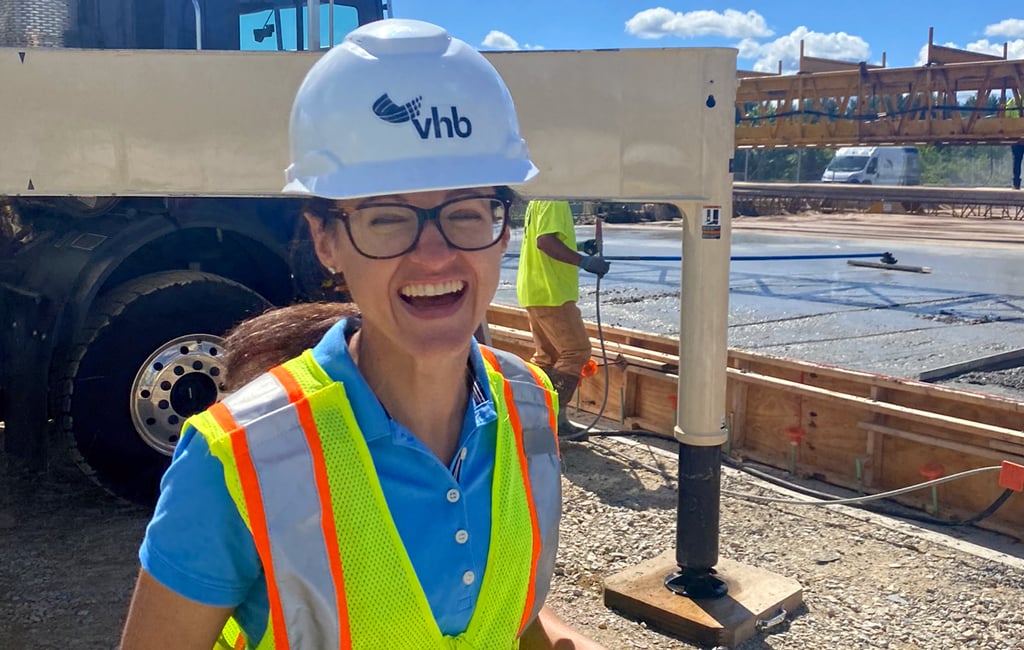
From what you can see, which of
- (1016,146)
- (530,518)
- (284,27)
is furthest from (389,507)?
(1016,146)

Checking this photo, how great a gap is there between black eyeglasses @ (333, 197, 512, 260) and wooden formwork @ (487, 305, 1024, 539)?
3.98m

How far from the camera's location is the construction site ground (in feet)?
12.6

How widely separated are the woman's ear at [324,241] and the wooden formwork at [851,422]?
4.06 metres

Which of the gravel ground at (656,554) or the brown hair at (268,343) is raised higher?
the brown hair at (268,343)

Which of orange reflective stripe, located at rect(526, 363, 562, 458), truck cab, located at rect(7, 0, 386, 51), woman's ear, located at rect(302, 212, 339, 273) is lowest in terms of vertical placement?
orange reflective stripe, located at rect(526, 363, 562, 458)

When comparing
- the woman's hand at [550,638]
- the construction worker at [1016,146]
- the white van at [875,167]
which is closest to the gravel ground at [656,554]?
the woman's hand at [550,638]

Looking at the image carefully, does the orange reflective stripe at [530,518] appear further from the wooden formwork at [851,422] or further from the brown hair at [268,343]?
the wooden formwork at [851,422]

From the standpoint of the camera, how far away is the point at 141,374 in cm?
473

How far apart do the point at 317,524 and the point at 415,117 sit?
623mm

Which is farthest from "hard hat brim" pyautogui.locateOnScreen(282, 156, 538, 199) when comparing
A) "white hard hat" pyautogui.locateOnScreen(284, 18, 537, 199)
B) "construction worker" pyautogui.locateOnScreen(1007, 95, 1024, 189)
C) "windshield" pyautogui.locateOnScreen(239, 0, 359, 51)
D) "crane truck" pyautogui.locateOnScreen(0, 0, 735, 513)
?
"construction worker" pyautogui.locateOnScreen(1007, 95, 1024, 189)

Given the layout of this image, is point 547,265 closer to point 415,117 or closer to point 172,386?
point 172,386

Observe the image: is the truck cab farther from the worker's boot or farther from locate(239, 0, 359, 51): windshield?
the worker's boot

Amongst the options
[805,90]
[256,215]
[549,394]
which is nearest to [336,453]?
[549,394]

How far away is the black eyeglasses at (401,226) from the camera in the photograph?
1.50 meters
